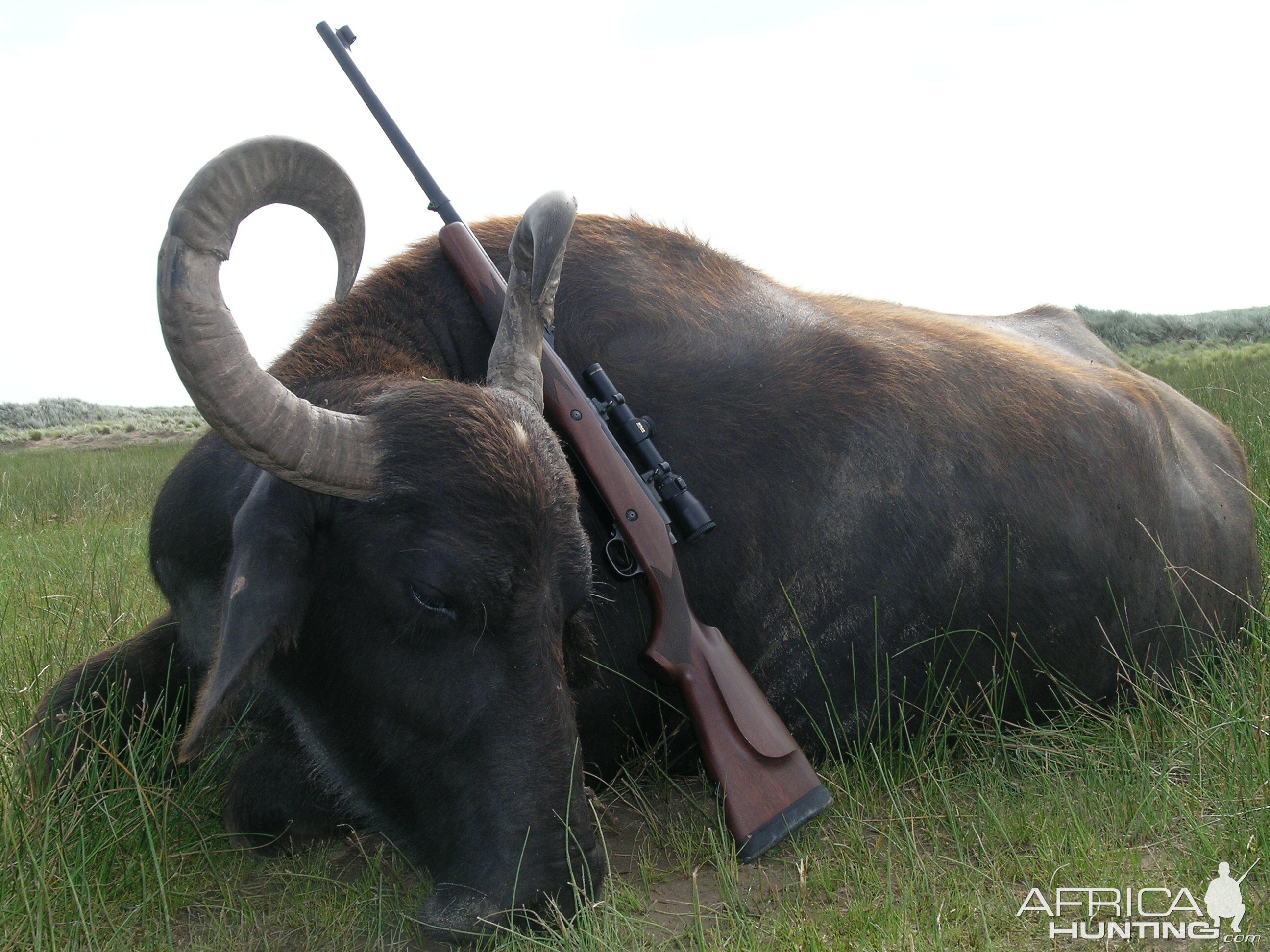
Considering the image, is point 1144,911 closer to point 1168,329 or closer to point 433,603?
point 433,603

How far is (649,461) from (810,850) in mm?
1395

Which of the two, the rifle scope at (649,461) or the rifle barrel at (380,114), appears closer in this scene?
the rifle scope at (649,461)

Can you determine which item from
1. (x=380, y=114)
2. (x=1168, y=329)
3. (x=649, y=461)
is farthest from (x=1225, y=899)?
(x=1168, y=329)

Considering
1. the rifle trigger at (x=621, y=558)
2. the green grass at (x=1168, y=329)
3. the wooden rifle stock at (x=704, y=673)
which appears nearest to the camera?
the wooden rifle stock at (x=704, y=673)

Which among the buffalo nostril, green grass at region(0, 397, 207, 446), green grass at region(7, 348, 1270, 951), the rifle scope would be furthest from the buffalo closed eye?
green grass at region(0, 397, 207, 446)

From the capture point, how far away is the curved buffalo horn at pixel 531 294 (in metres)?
3.08

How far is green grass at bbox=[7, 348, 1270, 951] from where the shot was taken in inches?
97.7

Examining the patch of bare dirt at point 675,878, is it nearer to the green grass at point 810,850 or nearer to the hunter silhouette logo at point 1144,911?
the green grass at point 810,850

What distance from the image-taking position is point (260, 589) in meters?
2.48

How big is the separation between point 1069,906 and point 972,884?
0.25 meters

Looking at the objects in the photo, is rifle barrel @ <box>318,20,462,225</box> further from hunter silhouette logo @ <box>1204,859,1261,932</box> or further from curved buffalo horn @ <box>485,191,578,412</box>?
hunter silhouette logo @ <box>1204,859,1261,932</box>

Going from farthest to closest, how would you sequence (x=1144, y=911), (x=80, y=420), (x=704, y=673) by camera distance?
(x=80, y=420) → (x=704, y=673) → (x=1144, y=911)

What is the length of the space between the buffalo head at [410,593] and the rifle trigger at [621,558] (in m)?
0.52

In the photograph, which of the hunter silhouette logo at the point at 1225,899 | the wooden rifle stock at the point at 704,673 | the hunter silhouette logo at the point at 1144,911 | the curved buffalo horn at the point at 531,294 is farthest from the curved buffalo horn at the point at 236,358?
the hunter silhouette logo at the point at 1225,899
